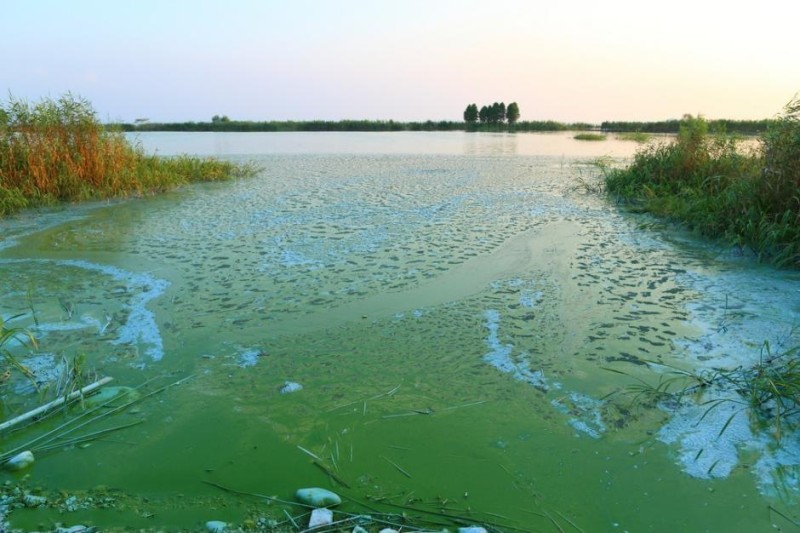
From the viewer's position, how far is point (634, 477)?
235 centimetres

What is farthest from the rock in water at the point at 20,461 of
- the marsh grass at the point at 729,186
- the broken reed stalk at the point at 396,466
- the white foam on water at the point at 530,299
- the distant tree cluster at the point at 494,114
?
the distant tree cluster at the point at 494,114

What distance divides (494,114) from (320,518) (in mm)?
49809

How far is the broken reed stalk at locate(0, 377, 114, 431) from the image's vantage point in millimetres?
2605

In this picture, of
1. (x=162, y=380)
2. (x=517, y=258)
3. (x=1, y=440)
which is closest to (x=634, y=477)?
(x=162, y=380)

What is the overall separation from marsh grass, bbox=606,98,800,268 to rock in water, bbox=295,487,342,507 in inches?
200

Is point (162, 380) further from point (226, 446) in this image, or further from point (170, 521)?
point (170, 521)

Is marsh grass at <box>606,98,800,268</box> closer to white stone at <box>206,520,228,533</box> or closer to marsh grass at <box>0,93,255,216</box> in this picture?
white stone at <box>206,520,228,533</box>

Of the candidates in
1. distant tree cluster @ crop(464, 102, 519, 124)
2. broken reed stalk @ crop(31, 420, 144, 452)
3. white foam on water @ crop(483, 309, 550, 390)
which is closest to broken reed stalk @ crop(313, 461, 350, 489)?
broken reed stalk @ crop(31, 420, 144, 452)

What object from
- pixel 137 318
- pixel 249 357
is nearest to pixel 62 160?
pixel 137 318

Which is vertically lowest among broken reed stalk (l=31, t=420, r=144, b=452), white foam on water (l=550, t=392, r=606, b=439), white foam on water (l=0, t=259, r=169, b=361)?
white foam on water (l=550, t=392, r=606, b=439)

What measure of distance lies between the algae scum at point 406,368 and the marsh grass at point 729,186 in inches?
17.0

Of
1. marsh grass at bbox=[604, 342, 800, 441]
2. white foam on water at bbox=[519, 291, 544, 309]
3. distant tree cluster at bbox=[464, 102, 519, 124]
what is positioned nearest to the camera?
marsh grass at bbox=[604, 342, 800, 441]

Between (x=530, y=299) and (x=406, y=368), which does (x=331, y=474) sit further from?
(x=530, y=299)

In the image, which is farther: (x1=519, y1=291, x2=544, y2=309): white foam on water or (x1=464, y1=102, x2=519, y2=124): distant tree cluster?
(x1=464, y1=102, x2=519, y2=124): distant tree cluster
